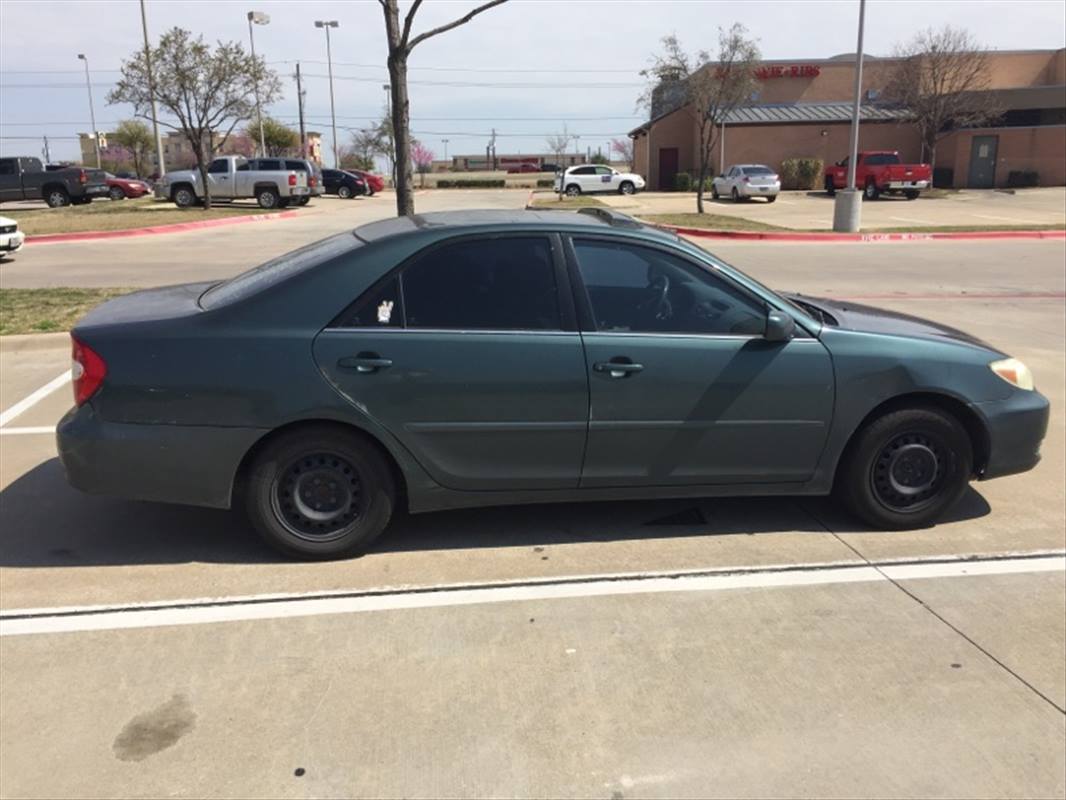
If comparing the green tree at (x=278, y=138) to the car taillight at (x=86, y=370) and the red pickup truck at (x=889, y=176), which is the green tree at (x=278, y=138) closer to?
the red pickup truck at (x=889, y=176)

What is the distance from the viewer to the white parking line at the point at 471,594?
3.66 meters

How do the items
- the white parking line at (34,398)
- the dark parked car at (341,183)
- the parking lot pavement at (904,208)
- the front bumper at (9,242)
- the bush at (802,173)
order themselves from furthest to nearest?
1. the dark parked car at (341,183)
2. the bush at (802,173)
3. the parking lot pavement at (904,208)
4. the front bumper at (9,242)
5. the white parking line at (34,398)

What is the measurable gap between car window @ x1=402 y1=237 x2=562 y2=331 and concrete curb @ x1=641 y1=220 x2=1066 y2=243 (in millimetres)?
18264

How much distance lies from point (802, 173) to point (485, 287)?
44.8 m

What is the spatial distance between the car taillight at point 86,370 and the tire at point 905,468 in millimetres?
3550

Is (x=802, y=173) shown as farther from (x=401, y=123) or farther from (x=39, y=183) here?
(x=401, y=123)

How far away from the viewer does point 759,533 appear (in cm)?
457

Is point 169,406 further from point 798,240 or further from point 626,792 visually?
point 798,240

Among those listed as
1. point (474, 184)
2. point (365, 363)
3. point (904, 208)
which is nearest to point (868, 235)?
point (904, 208)

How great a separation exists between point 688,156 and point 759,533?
158 feet

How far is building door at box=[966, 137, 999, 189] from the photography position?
44375 mm

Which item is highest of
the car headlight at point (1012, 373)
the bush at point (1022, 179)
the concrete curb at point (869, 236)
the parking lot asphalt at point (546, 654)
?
the bush at point (1022, 179)

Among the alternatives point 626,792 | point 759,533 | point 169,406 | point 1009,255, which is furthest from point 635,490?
point 1009,255

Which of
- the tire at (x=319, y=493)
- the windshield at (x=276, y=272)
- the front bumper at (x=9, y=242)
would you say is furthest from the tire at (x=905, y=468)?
the front bumper at (x=9, y=242)
